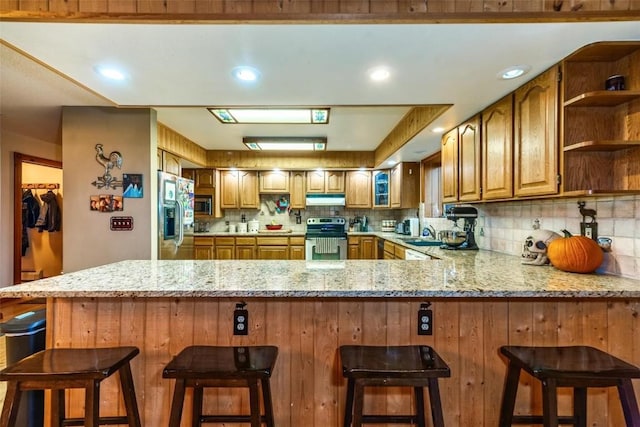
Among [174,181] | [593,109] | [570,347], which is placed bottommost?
[570,347]

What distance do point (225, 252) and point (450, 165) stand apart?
12.4ft

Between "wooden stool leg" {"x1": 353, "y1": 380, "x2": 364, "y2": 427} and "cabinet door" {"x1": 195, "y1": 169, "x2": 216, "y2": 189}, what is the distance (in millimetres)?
4764

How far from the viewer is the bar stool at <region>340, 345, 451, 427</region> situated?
1139 millimetres

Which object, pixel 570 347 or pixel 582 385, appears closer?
pixel 582 385

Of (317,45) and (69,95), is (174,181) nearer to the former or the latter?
(69,95)

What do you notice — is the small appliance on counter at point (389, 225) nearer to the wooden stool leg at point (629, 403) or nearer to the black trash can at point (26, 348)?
the wooden stool leg at point (629, 403)

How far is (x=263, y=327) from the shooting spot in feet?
4.98

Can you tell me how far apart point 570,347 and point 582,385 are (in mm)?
303

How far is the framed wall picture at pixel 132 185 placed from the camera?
9.39ft

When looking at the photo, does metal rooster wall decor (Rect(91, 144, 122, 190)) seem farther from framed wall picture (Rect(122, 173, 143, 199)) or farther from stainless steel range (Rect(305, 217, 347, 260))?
stainless steel range (Rect(305, 217, 347, 260))

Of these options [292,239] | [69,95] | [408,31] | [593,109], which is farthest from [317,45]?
[292,239]

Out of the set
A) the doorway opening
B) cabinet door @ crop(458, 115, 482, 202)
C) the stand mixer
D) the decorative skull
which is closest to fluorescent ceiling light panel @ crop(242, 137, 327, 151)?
cabinet door @ crop(458, 115, 482, 202)

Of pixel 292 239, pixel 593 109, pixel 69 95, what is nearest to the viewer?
pixel 593 109

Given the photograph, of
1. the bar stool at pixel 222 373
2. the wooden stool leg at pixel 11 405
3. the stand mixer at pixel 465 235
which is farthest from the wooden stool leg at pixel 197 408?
the stand mixer at pixel 465 235
